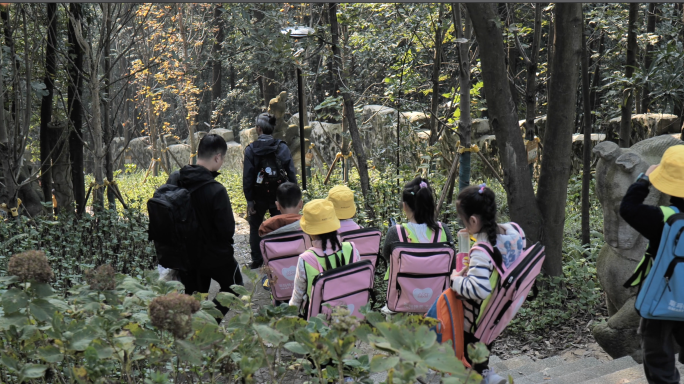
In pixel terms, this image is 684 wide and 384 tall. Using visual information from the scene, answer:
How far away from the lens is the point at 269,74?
754 inches

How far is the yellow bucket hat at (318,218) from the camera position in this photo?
354 cm

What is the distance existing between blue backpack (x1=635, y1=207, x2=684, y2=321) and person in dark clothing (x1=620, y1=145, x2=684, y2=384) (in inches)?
3.0

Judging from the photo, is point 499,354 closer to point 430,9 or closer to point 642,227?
point 642,227

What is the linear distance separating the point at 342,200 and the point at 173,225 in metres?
1.24

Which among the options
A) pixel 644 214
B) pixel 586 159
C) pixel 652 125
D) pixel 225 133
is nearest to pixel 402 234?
pixel 644 214

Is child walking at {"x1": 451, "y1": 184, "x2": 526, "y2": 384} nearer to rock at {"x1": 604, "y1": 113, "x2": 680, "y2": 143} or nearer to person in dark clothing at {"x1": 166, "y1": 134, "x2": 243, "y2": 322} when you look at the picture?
person in dark clothing at {"x1": 166, "y1": 134, "x2": 243, "y2": 322}

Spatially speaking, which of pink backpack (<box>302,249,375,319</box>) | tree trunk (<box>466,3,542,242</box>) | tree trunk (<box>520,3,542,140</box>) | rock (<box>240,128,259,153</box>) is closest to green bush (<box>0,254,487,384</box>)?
pink backpack (<box>302,249,375,319</box>)

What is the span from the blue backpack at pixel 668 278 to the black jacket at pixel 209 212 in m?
2.52

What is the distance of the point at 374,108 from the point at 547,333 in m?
10.2

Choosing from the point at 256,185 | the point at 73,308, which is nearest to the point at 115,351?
the point at 73,308

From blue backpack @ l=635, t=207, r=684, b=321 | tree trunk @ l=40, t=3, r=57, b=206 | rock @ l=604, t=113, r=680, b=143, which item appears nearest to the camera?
blue backpack @ l=635, t=207, r=684, b=321

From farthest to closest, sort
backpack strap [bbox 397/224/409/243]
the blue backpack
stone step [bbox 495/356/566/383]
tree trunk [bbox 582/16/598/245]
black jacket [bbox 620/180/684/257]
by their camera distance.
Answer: tree trunk [bbox 582/16/598/245] → stone step [bbox 495/356/566/383] → backpack strap [bbox 397/224/409/243] → black jacket [bbox 620/180/684/257] → the blue backpack

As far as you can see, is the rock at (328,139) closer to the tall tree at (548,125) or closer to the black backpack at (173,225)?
the tall tree at (548,125)

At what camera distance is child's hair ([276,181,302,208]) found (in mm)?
4758
